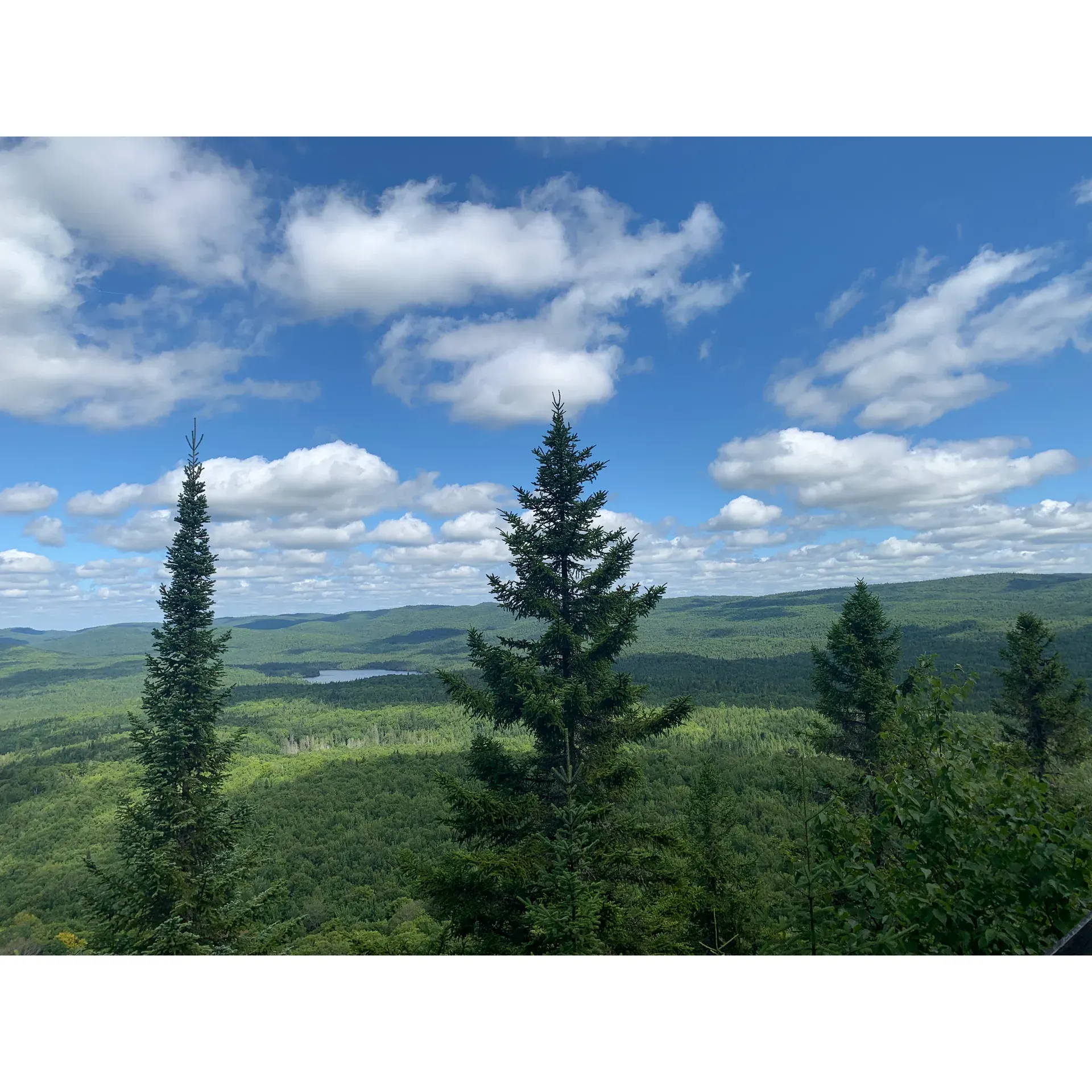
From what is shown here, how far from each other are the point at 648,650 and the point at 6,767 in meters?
113

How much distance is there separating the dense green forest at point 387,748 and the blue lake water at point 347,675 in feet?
25.4

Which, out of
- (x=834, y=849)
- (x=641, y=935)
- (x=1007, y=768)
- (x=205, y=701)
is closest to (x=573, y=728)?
(x=641, y=935)

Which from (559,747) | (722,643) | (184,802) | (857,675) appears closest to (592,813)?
(559,747)

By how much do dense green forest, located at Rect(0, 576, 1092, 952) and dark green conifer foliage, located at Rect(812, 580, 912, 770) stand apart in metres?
2.20

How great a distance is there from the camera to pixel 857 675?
13.8 meters

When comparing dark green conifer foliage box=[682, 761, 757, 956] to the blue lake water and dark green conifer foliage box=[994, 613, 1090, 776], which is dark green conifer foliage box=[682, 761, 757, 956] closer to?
dark green conifer foliage box=[994, 613, 1090, 776]

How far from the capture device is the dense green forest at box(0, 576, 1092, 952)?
40688 mm

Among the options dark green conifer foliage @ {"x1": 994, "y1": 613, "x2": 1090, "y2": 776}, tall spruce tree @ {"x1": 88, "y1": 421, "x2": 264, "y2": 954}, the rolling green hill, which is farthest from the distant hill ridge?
dark green conifer foliage @ {"x1": 994, "y1": 613, "x2": 1090, "y2": 776}

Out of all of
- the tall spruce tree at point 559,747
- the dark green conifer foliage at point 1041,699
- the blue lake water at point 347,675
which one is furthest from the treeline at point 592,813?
the blue lake water at point 347,675

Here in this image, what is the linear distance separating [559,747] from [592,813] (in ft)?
4.40

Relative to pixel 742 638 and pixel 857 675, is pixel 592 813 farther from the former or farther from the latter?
pixel 742 638

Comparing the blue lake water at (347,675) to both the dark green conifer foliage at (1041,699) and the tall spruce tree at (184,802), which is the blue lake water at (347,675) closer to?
the dark green conifer foliage at (1041,699)

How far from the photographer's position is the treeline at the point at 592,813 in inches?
129
